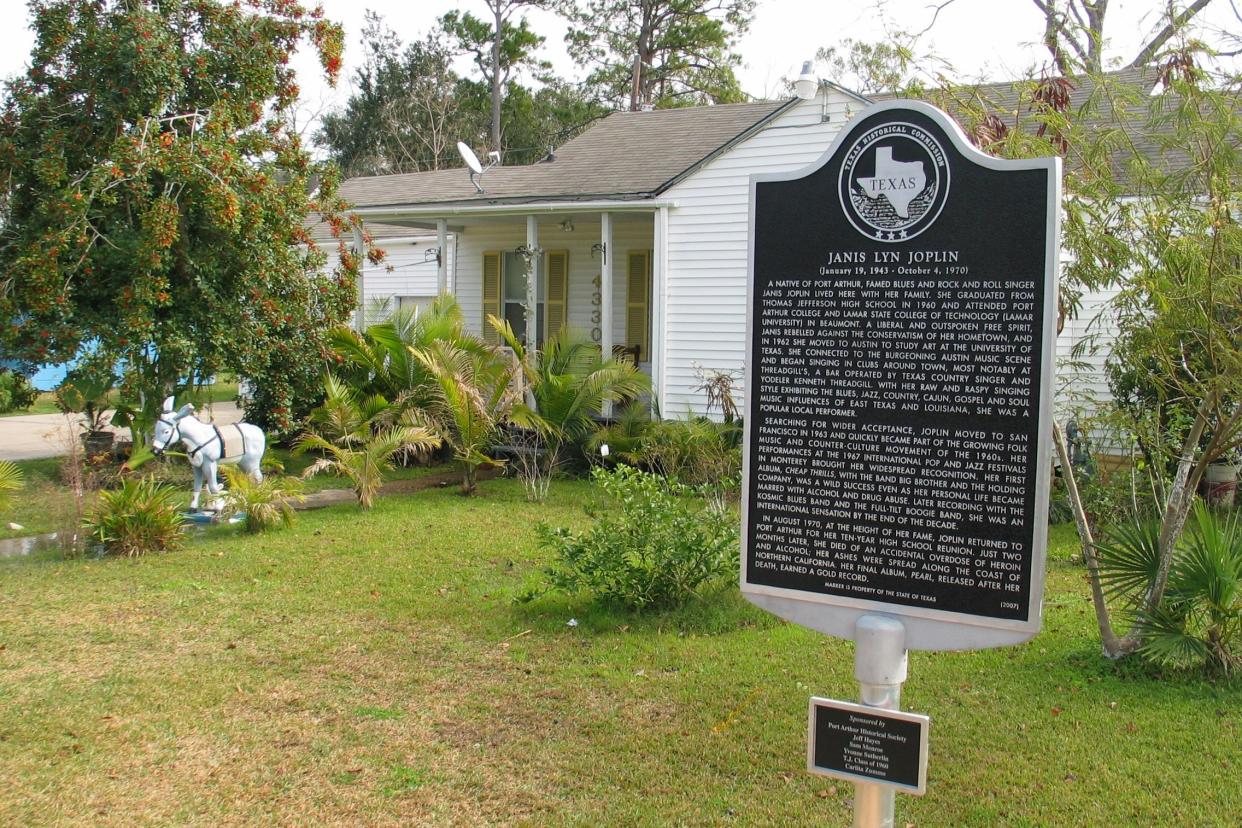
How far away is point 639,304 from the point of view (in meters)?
17.7

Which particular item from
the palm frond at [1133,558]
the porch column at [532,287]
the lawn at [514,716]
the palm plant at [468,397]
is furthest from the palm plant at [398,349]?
the palm frond at [1133,558]

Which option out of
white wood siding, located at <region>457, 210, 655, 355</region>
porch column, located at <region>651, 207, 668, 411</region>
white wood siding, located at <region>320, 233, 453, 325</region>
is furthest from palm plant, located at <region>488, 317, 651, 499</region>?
white wood siding, located at <region>320, 233, 453, 325</region>

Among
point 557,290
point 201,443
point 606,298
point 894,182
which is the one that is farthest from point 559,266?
point 894,182

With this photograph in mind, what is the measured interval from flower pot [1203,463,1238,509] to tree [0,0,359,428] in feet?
35.6

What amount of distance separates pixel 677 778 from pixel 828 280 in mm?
2562

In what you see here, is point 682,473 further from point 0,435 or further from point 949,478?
point 0,435

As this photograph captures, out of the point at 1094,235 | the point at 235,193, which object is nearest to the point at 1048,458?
the point at 1094,235

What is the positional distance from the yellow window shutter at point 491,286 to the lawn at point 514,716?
1139cm

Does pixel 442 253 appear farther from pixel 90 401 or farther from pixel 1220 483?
pixel 1220 483

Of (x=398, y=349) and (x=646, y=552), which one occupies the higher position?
(x=398, y=349)

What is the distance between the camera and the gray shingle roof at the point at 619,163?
626 inches

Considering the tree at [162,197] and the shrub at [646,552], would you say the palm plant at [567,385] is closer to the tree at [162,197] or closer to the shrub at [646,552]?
the tree at [162,197]

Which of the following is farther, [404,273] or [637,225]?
[404,273]

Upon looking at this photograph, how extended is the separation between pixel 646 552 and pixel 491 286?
42.5ft
